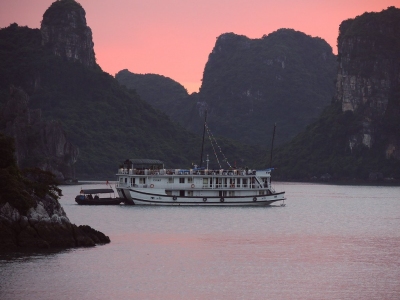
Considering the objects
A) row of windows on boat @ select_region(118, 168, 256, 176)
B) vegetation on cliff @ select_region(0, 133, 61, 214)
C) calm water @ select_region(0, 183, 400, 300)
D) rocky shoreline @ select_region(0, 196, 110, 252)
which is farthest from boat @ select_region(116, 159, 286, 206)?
rocky shoreline @ select_region(0, 196, 110, 252)

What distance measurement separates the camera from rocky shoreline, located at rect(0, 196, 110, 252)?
45938 mm

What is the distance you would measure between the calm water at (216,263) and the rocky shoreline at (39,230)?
115 cm

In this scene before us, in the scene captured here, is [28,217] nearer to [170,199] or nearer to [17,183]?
[17,183]

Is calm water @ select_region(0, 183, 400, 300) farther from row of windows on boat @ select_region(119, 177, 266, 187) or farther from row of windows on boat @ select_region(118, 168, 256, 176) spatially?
row of windows on boat @ select_region(118, 168, 256, 176)

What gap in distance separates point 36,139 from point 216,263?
136607 mm

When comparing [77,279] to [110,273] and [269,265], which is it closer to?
[110,273]

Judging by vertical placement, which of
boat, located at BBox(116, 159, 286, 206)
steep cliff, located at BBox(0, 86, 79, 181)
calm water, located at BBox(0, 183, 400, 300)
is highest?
steep cliff, located at BBox(0, 86, 79, 181)

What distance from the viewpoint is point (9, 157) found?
5028cm

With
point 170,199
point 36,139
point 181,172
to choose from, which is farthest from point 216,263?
point 36,139

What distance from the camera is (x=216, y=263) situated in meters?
47.4

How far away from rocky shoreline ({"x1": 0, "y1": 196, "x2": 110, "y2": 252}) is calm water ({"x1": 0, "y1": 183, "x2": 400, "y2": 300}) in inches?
45.1

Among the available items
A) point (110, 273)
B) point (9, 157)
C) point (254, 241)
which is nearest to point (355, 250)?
point (254, 241)

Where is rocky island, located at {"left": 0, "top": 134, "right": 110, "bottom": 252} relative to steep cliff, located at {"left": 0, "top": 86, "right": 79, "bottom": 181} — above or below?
below

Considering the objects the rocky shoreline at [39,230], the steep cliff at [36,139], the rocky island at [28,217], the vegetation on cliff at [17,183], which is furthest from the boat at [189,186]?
the steep cliff at [36,139]
